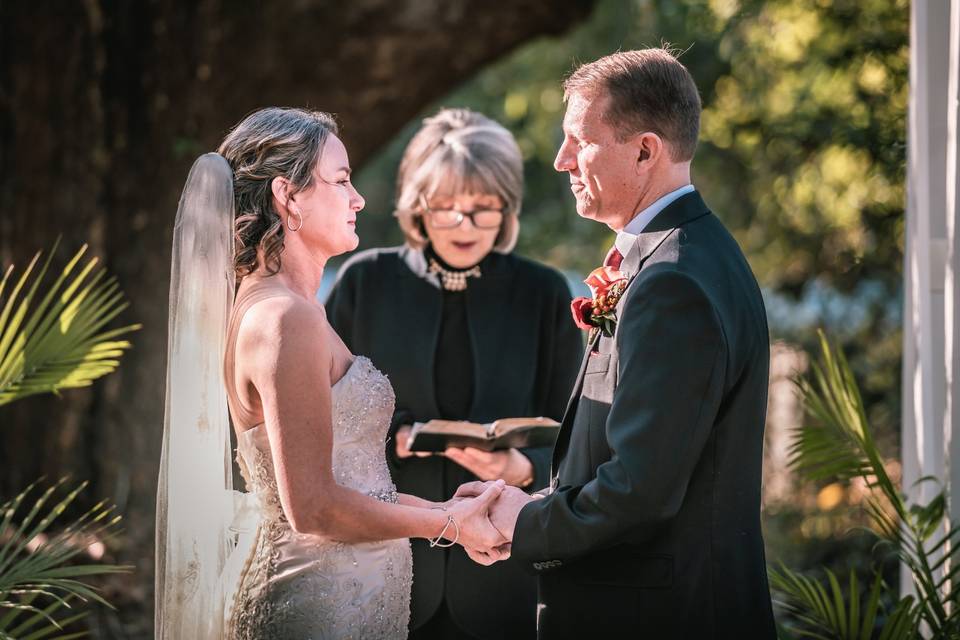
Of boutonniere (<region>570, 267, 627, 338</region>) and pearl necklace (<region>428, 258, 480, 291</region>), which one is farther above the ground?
pearl necklace (<region>428, 258, 480, 291</region>)

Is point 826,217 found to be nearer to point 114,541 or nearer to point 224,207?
point 114,541

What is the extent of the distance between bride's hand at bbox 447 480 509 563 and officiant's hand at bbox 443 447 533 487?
702 mm

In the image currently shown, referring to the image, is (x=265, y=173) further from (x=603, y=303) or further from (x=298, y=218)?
(x=603, y=303)

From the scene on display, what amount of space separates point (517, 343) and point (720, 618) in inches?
63.4

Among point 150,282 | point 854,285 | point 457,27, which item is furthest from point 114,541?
point 854,285

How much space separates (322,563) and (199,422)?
1.57 feet

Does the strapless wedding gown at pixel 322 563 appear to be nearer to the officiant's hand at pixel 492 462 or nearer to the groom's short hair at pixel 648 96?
the officiant's hand at pixel 492 462

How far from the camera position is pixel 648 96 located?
2.99m

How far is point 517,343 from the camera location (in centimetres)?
425

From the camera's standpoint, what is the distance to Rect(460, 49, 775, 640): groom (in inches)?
107

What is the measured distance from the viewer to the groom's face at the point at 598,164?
3023 millimetres

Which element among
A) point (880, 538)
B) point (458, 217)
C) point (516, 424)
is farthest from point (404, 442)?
point (880, 538)

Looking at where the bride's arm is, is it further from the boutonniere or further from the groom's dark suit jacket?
the boutonniere

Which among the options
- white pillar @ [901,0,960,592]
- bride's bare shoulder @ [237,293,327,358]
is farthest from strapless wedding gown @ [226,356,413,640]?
white pillar @ [901,0,960,592]
